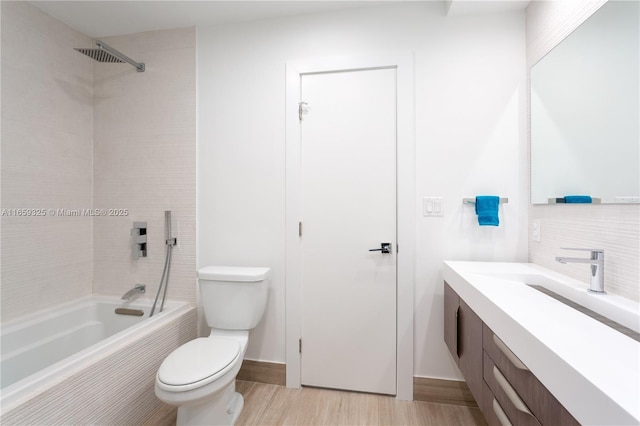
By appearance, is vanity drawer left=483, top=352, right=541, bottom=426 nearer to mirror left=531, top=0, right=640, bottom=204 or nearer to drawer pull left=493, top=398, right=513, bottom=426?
drawer pull left=493, top=398, right=513, bottom=426

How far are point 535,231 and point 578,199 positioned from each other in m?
0.36

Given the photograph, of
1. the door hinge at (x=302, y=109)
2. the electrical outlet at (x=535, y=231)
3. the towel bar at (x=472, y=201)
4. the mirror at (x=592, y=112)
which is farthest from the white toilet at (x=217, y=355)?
the mirror at (x=592, y=112)

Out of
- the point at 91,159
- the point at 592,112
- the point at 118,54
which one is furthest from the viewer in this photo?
the point at 91,159

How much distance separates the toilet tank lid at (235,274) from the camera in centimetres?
171

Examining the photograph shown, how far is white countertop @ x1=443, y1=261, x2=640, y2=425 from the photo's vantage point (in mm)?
536

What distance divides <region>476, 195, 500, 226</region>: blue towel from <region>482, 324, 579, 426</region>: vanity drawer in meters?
0.69

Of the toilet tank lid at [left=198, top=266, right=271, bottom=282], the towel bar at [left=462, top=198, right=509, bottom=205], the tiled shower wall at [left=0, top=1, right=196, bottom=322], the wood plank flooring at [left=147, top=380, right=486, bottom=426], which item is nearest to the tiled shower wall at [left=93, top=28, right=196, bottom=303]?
the tiled shower wall at [left=0, top=1, right=196, bottom=322]

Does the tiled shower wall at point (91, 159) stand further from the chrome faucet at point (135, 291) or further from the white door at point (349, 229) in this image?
the white door at point (349, 229)

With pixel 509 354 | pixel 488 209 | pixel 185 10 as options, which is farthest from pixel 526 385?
pixel 185 10

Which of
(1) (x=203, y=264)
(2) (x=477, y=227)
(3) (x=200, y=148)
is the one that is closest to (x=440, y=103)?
(2) (x=477, y=227)

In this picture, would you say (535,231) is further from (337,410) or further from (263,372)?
(263,372)

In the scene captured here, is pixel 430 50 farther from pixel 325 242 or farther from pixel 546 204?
pixel 325 242

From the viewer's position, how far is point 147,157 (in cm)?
208

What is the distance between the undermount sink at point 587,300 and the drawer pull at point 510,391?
38 cm
